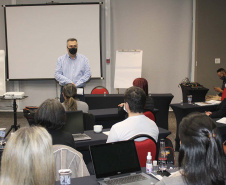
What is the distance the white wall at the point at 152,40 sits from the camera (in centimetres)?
861

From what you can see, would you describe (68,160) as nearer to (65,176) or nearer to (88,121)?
(65,176)

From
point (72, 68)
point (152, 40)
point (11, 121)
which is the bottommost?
point (11, 121)

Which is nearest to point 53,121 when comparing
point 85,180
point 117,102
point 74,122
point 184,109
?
point 85,180

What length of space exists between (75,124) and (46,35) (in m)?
5.49

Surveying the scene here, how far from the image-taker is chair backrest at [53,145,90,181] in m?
2.29

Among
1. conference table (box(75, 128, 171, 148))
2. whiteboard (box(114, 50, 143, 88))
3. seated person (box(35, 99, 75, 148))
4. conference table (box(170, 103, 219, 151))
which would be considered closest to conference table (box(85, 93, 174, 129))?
conference table (box(170, 103, 219, 151))

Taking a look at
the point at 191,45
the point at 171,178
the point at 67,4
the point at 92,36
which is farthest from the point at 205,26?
the point at 171,178

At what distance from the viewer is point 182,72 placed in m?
8.78

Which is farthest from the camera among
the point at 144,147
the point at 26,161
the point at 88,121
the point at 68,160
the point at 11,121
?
the point at 11,121

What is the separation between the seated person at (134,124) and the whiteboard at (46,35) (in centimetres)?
541

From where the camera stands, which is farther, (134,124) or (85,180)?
(134,124)

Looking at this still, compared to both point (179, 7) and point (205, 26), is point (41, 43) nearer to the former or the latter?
point (179, 7)

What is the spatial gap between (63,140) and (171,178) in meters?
1.10

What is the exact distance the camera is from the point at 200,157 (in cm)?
163
